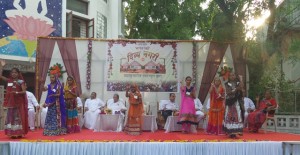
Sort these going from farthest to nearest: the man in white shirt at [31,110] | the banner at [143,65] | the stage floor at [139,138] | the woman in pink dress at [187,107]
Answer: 1. the banner at [143,65]
2. the man in white shirt at [31,110]
3. the woman in pink dress at [187,107]
4. the stage floor at [139,138]

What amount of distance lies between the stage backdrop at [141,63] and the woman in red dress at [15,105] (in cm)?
325

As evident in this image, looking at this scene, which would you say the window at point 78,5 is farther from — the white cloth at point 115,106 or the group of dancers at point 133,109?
the group of dancers at point 133,109

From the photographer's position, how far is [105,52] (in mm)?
10203

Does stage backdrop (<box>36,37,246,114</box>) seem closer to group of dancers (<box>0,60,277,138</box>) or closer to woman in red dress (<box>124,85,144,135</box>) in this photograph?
group of dancers (<box>0,60,277,138</box>)

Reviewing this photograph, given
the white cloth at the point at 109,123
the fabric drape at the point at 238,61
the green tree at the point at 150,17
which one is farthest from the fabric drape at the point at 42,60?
the green tree at the point at 150,17

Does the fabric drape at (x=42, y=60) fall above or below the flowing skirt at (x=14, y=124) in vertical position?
above

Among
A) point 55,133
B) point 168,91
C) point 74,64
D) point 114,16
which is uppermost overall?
point 114,16

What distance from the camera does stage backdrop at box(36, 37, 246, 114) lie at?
33.2 feet

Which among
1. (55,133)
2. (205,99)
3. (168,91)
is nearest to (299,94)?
(205,99)

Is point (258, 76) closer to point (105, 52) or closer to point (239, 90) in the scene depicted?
point (239, 90)

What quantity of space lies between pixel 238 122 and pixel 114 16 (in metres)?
9.58

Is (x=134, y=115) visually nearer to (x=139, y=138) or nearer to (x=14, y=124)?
(x=139, y=138)

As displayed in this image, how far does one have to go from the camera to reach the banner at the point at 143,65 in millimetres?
10195

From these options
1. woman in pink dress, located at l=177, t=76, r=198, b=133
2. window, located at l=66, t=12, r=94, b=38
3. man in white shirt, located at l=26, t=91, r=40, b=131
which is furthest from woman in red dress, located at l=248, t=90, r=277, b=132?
window, located at l=66, t=12, r=94, b=38
